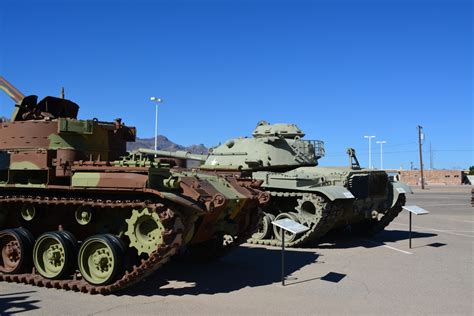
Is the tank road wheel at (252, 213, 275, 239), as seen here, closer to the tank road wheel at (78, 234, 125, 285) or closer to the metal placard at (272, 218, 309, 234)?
the metal placard at (272, 218, 309, 234)

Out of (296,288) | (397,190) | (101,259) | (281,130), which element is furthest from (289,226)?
(397,190)

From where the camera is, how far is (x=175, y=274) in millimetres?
9688

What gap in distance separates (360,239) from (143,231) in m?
9.43

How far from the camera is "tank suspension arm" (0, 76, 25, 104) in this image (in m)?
10.8

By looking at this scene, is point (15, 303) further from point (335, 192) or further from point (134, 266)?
point (335, 192)

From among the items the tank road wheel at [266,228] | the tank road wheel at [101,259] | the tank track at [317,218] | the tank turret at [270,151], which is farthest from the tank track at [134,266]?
the tank turret at [270,151]

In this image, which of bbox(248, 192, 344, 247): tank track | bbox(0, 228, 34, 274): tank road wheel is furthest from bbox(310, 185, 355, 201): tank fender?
bbox(0, 228, 34, 274): tank road wheel

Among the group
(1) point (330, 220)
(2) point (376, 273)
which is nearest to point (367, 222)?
(1) point (330, 220)

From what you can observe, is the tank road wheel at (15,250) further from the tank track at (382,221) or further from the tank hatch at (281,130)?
the tank track at (382,221)

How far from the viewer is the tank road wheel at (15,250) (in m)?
8.95

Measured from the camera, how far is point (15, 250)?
923 cm

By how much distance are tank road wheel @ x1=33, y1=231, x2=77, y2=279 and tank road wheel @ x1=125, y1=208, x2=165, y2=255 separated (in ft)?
4.04

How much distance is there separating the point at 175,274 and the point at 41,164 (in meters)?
3.25

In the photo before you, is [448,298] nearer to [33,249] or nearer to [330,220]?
[330,220]
